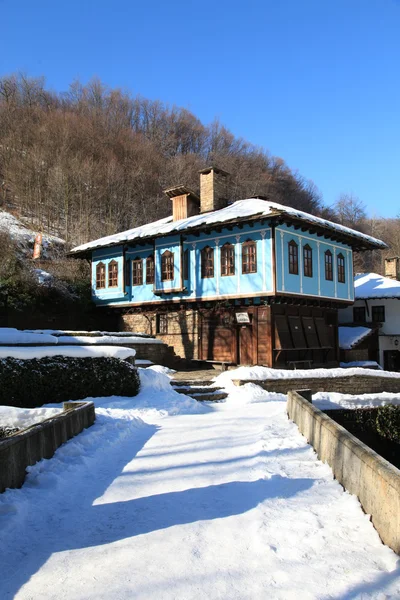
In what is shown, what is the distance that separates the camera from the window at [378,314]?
101 ft

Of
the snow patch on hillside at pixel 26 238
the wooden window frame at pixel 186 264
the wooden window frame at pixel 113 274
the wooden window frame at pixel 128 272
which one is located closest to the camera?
the wooden window frame at pixel 186 264

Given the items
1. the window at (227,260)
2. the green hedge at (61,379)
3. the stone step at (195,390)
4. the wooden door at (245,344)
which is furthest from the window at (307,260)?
the green hedge at (61,379)

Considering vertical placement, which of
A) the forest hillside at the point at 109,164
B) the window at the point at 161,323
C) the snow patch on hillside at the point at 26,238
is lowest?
the window at the point at 161,323

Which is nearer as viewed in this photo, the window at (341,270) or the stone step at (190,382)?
the stone step at (190,382)

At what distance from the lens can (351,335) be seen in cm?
2819

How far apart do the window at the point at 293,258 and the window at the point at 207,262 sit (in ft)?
11.3

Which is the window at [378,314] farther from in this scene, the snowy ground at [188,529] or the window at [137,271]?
the snowy ground at [188,529]

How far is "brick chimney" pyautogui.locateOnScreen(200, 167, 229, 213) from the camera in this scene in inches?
971

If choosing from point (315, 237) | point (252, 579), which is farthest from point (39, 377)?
point (315, 237)

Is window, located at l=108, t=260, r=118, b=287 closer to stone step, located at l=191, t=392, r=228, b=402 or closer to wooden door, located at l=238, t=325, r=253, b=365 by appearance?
wooden door, located at l=238, t=325, r=253, b=365

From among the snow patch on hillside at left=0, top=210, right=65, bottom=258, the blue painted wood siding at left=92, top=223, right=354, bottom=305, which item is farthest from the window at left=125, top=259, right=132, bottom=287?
the snow patch on hillside at left=0, top=210, right=65, bottom=258

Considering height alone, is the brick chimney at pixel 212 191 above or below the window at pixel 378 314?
above

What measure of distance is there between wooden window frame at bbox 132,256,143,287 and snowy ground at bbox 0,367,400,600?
16.8 meters

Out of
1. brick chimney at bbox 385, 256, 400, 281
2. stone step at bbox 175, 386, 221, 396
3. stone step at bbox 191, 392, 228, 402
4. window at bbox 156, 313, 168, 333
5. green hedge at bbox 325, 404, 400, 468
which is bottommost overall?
green hedge at bbox 325, 404, 400, 468
